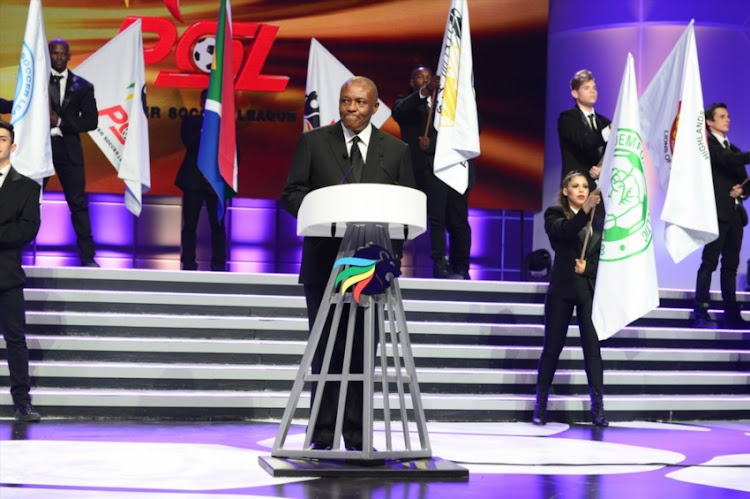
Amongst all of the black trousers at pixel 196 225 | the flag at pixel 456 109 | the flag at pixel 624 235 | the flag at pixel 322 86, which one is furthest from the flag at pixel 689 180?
the black trousers at pixel 196 225

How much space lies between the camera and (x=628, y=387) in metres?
8.36

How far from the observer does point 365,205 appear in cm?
453

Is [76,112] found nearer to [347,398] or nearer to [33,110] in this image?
[33,110]

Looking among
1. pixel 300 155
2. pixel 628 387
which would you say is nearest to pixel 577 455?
pixel 300 155

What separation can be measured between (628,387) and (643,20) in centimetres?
627

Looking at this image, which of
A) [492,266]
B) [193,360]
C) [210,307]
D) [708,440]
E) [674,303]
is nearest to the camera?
[708,440]

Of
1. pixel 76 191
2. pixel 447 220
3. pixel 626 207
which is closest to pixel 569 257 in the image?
pixel 626 207

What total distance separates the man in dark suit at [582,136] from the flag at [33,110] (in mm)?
3802

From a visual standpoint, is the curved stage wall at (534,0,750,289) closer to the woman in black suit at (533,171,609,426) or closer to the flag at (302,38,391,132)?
the flag at (302,38,391,132)

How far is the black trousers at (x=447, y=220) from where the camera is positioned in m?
9.68

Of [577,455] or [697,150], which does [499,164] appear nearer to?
[697,150]

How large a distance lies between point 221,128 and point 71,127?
133 cm

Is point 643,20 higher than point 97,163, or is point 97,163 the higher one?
point 643,20

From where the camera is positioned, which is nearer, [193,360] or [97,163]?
[193,360]
